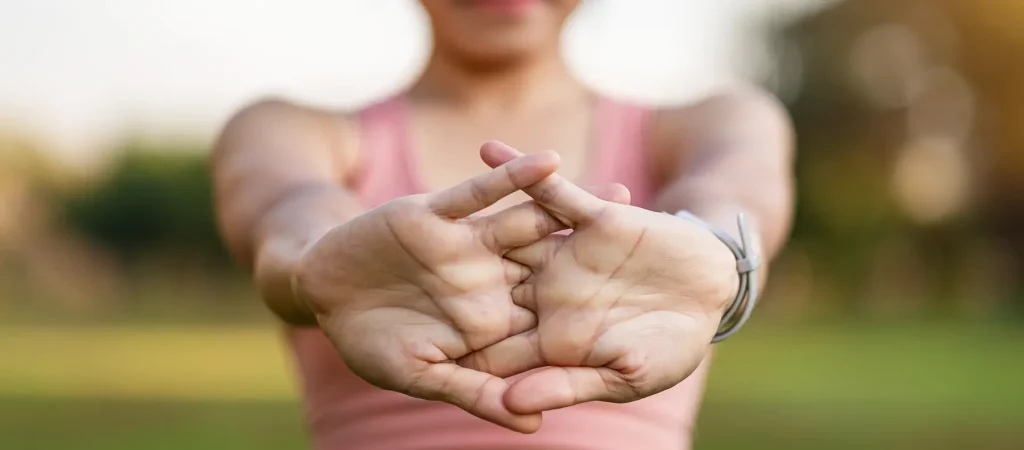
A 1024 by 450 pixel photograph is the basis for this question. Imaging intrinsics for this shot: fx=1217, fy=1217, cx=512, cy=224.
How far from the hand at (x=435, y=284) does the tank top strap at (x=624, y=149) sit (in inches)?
21.8

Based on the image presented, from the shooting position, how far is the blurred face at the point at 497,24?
7.32ft

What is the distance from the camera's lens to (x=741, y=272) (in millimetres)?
1818

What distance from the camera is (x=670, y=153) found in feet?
7.59

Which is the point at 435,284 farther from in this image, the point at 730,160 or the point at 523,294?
the point at 730,160

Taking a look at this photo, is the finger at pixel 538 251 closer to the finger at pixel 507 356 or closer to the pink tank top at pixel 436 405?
the finger at pixel 507 356

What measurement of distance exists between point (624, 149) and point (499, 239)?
0.70 metres

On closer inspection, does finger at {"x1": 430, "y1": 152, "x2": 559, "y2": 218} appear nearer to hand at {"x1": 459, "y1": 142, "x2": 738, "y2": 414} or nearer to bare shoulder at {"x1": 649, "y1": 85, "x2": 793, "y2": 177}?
hand at {"x1": 459, "y1": 142, "x2": 738, "y2": 414}

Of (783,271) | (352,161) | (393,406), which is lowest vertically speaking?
(783,271)

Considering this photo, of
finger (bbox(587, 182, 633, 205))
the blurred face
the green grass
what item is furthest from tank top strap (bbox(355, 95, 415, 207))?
the green grass

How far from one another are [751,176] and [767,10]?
3089cm

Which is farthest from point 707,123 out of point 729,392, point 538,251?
Result: point 729,392

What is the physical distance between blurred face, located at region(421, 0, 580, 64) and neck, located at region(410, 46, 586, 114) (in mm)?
52

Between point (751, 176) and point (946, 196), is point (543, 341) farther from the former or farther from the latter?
point (946, 196)

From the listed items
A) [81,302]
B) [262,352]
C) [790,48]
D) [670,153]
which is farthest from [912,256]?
[670,153]
